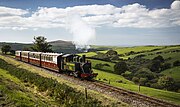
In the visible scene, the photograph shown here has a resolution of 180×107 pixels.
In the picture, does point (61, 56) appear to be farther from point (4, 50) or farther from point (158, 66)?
point (4, 50)

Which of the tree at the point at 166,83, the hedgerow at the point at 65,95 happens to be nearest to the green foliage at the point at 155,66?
the tree at the point at 166,83

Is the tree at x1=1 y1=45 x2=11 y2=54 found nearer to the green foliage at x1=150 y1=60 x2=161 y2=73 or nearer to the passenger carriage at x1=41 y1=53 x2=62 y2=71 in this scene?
the green foliage at x1=150 y1=60 x2=161 y2=73

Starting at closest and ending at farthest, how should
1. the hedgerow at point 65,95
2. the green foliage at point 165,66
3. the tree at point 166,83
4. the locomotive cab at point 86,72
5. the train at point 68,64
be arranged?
1. the hedgerow at point 65,95
2. the locomotive cab at point 86,72
3. the train at point 68,64
4. the tree at point 166,83
5. the green foliage at point 165,66

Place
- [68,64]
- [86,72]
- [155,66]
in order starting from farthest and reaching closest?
[155,66] → [68,64] → [86,72]

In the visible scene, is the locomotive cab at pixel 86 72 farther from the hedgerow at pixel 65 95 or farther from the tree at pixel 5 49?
the tree at pixel 5 49

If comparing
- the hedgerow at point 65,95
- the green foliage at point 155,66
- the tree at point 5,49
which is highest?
the tree at point 5,49

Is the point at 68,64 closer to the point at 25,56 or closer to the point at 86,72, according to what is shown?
the point at 86,72

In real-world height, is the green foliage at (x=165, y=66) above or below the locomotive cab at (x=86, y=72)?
below

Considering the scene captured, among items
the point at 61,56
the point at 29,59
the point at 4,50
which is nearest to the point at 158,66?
the point at 29,59

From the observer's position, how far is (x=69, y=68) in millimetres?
34250

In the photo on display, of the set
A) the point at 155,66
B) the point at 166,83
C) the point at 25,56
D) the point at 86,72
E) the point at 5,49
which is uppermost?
the point at 5,49

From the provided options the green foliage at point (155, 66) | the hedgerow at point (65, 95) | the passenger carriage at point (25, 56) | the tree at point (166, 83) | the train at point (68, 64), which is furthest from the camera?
the green foliage at point (155, 66)

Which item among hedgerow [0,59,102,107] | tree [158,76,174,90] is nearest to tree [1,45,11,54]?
tree [158,76,174,90]

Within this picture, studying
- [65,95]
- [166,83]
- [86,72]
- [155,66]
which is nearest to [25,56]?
[86,72]
